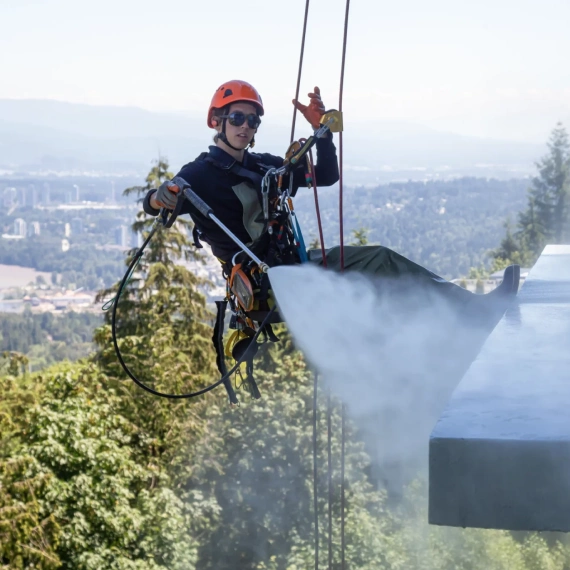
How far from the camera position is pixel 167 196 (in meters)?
5.52

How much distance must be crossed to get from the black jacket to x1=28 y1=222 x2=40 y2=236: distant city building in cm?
17518

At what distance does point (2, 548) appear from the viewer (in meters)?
19.5

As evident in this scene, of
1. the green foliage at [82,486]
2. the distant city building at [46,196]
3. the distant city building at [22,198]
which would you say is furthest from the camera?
the distant city building at [22,198]

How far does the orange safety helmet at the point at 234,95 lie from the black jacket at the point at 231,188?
0.85 feet

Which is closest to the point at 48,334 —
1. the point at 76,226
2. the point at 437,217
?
the point at 76,226

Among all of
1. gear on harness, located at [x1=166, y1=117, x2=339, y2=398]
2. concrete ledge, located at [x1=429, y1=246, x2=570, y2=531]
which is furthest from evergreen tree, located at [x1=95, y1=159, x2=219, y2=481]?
concrete ledge, located at [x1=429, y1=246, x2=570, y2=531]

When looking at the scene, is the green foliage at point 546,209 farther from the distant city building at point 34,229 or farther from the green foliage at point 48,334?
the distant city building at point 34,229

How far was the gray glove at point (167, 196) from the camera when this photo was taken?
549 cm

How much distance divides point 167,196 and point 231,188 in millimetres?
365

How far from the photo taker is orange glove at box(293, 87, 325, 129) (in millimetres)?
5730

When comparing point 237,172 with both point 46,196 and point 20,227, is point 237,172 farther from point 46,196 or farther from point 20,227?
point 46,196

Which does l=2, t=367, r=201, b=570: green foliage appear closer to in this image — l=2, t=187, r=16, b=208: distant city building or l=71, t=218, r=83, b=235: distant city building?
l=71, t=218, r=83, b=235: distant city building

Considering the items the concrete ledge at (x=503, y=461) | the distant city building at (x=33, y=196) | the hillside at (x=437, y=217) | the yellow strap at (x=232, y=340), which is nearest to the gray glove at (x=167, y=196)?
the yellow strap at (x=232, y=340)

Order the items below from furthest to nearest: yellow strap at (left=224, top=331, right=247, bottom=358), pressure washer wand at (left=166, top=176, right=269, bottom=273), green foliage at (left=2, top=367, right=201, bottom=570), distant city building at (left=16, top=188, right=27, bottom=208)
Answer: distant city building at (left=16, top=188, right=27, bottom=208)
green foliage at (left=2, top=367, right=201, bottom=570)
yellow strap at (left=224, top=331, right=247, bottom=358)
pressure washer wand at (left=166, top=176, right=269, bottom=273)
